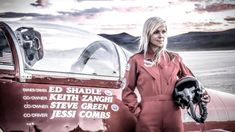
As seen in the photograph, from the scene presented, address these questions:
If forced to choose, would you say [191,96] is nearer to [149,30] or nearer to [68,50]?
[149,30]

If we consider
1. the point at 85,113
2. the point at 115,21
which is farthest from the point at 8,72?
the point at 115,21

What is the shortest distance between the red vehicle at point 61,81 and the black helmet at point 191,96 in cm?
6

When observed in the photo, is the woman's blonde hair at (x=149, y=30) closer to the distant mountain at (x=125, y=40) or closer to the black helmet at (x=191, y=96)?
the distant mountain at (x=125, y=40)

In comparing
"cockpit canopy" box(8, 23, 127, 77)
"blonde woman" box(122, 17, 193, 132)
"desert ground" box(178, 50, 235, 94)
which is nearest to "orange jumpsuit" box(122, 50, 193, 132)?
"blonde woman" box(122, 17, 193, 132)

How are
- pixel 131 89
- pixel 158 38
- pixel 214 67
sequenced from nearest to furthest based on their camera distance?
pixel 131 89, pixel 158 38, pixel 214 67

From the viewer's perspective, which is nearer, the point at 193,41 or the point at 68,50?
the point at 68,50

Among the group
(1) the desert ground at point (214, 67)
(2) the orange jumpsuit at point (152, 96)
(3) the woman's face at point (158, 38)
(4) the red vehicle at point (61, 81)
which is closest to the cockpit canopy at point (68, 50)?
(4) the red vehicle at point (61, 81)

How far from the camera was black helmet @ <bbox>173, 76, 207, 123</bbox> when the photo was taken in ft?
12.5

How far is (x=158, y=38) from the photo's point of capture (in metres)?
3.90

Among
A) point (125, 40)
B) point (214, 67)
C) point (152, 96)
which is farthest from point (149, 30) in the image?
point (214, 67)

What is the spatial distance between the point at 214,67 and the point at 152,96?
710mm

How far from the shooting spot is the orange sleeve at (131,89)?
377cm

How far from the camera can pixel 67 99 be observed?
3.71m

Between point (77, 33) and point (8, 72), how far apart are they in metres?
0.68
